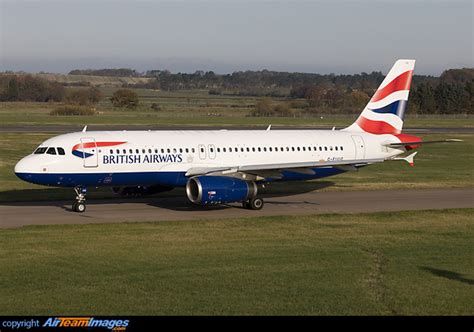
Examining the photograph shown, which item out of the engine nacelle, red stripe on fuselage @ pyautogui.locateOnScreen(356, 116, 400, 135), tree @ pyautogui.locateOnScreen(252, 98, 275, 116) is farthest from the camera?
tree @ pyautogui.locateOnScreen(252, 98, 275, 116)

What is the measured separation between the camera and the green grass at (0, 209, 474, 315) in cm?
1845

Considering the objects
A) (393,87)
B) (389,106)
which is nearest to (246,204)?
(389,106)

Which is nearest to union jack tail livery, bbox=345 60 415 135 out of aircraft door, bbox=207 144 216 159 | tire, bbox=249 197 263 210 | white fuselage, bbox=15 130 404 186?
white fuselage, bbox=15 130 404 186

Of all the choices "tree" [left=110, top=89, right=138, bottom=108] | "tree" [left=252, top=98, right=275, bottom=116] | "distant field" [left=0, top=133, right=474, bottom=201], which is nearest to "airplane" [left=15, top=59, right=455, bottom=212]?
"distant field" [left=0, top=133, right=474, bottom=201]

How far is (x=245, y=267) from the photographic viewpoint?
22656 millimetres

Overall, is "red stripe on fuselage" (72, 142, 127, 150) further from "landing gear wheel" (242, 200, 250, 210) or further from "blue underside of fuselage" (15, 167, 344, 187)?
"landing gear wheel" (242, 200, 250, 210)

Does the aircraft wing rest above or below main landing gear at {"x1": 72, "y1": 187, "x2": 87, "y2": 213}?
above

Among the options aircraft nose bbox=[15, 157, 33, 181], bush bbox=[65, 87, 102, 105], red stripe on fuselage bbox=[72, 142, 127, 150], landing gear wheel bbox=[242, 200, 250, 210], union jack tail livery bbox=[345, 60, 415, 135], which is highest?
union jack tail livery bbox=[345, 60, 415, 135]

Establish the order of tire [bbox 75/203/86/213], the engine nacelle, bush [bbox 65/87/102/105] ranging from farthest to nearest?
bush [bbox 65/87/102/105]
tire [bbox 75/203/86/213]
the engine nacelle

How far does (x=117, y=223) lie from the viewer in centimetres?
3055

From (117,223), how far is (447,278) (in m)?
13.6

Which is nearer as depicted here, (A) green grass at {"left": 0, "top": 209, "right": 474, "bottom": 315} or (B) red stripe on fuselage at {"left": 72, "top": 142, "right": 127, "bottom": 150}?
(A) green grass at {"left": 0, "top": 209, "right": 474, "bottom": 315}

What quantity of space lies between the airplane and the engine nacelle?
0.04 meters
